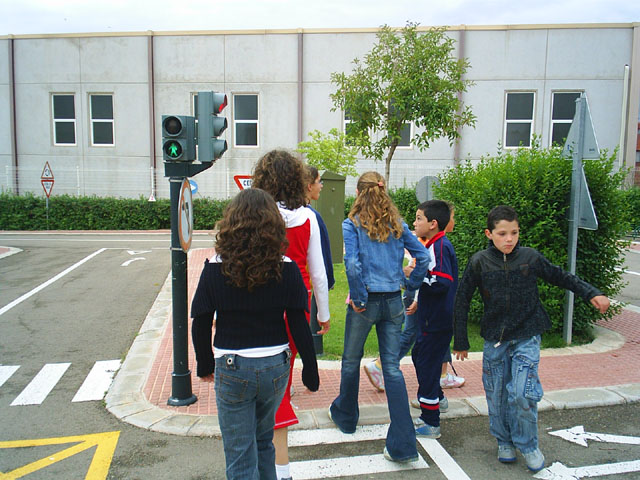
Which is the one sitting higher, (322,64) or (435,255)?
(322,64)

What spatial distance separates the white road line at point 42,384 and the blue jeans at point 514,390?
13.1 feet

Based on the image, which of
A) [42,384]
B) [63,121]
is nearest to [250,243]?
[42,384]

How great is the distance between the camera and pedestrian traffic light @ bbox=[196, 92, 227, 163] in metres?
4.75

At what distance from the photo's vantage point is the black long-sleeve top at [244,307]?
2551mm

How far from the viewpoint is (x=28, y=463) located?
12.3 feet

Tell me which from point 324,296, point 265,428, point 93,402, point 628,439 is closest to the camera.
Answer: point 265,428

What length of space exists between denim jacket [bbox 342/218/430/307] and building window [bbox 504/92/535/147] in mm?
19743

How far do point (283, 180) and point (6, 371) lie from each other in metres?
4.24

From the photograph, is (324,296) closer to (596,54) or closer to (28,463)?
(28,463)

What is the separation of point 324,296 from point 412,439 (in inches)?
48.2

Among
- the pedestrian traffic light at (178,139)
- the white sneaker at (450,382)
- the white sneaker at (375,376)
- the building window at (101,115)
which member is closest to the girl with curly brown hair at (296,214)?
the pedestrian traffic light at (178,139)

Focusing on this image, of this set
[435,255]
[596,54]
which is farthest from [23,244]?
[596,54]

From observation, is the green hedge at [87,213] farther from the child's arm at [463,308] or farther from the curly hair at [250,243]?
the curly hair at [250,243]

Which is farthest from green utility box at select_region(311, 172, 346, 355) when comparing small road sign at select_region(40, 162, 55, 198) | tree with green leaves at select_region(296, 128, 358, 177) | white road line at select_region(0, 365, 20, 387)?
small road sign at select_region(40, 162, 55, 198)
